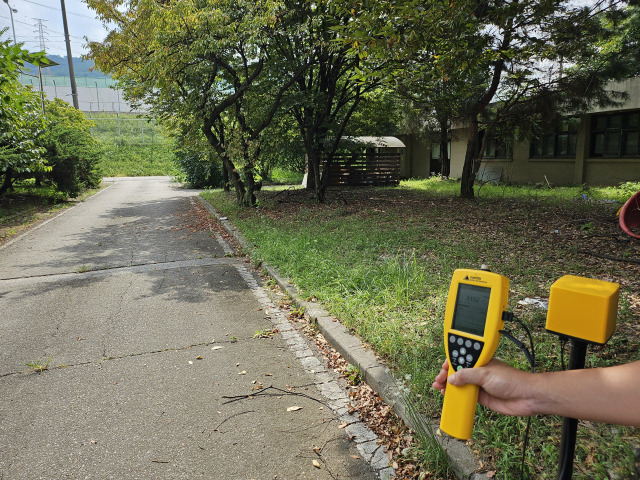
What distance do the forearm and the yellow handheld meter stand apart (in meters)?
0.20

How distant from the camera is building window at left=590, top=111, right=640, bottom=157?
626 inches

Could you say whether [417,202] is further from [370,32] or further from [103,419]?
[103,419]

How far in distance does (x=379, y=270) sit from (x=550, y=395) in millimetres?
4723

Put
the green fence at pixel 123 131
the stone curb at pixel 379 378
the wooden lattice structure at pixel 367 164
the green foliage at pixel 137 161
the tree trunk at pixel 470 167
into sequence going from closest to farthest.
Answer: the stone curb at pixel 379 378 < the tree trunk at pixel 470 167 < the wooden lattice structure at pixel 367 164 < the green foliage at pixel 137 161 < the green fence at pixel 123 131

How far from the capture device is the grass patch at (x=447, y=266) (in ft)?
8.43

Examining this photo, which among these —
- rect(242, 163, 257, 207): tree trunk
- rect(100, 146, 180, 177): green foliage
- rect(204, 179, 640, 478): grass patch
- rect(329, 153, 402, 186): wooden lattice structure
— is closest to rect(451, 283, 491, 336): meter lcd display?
rect(204, 179, 640, 478): grass patch

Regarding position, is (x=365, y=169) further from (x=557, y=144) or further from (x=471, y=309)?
(x=471, y=309)

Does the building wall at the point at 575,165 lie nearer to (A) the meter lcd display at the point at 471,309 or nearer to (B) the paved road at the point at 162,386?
(B) the paved road at the point at 162,386

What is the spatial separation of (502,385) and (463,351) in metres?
0.17

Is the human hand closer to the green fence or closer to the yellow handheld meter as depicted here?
the yellow handheld meter

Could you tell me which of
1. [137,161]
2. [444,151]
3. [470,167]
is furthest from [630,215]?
[137,161]

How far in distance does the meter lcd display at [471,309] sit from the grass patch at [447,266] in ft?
4.58

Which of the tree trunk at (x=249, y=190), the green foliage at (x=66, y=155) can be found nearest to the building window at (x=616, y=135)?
the tree trunk at (x=249, y=190)

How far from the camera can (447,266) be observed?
617cm
